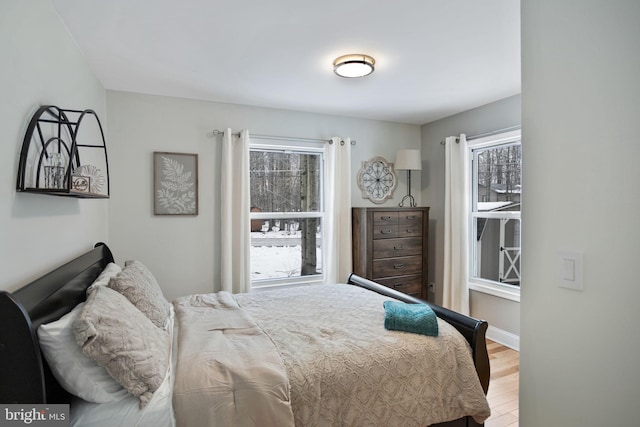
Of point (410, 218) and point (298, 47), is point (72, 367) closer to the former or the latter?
point (298, 47)

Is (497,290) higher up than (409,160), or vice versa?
(409,160)

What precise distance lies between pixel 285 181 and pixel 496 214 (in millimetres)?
2401

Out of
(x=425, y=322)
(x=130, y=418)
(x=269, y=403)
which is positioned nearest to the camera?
(x=130, y=418)

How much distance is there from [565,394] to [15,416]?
71.4 inches

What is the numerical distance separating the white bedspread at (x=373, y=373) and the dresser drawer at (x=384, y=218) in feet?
5.83

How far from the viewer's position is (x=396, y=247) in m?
4.05

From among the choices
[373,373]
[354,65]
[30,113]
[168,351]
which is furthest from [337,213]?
[30,113]

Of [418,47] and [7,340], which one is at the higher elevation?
[418,47]

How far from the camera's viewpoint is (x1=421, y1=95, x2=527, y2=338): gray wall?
3590mm

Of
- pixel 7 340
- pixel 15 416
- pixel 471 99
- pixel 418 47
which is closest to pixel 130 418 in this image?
pixel 15 416

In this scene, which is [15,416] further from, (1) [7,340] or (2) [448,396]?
(2) [448,396]

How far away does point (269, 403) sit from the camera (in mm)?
1493

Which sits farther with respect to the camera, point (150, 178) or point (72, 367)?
point (150, 178)

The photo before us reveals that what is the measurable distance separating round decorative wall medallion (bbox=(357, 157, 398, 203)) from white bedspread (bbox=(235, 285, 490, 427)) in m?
2.37
